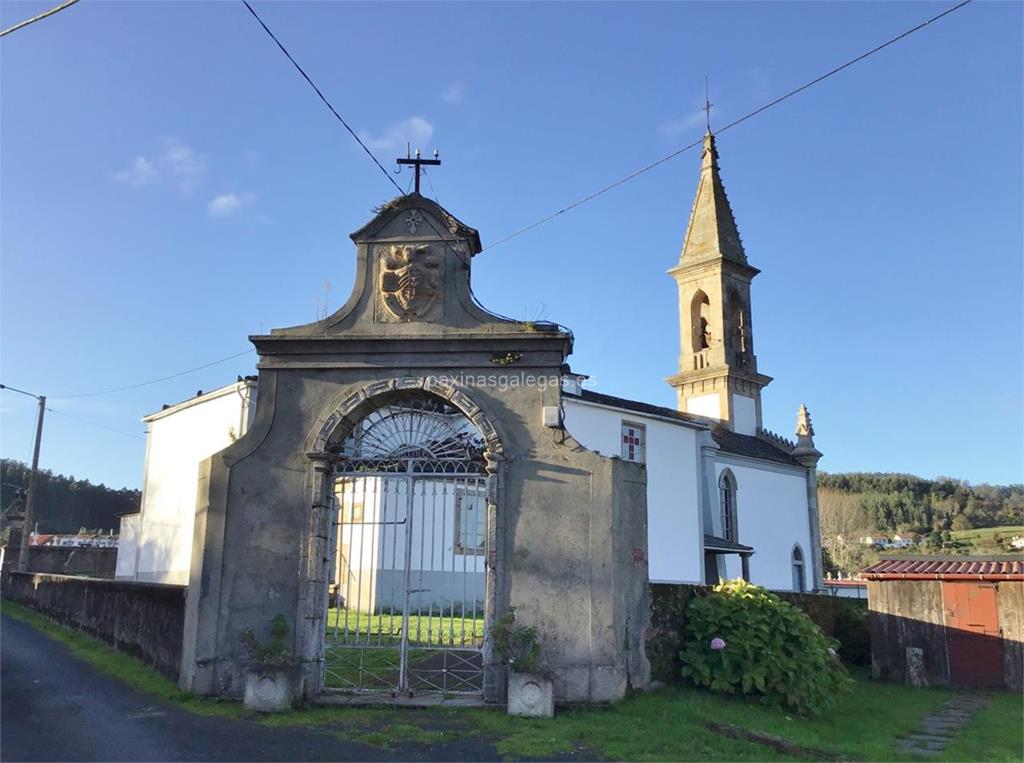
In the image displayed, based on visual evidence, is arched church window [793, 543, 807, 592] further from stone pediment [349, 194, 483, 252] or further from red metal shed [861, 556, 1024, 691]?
stone pediment [349, 194, 483, 252]

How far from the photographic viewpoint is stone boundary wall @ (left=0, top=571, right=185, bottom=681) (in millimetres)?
11898

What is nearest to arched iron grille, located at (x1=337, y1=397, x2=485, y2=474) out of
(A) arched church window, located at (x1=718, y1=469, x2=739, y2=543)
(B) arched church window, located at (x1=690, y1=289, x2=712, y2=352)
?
(A) arched church window, located at (x1=718, y1=469, x2=739, y2=543)

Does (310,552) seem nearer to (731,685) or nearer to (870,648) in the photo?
(731,685)

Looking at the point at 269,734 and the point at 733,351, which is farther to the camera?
the point at 733,351

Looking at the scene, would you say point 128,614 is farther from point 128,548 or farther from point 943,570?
point 128,548

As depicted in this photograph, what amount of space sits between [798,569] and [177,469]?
87.3ft

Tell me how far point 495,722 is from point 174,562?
940 inches

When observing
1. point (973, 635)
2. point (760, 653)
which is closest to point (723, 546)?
point (973, 635)

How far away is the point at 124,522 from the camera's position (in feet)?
112

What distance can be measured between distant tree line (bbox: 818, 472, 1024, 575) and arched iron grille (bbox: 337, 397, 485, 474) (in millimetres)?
56677

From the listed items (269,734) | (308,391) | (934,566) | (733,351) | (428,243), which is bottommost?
(269,734)

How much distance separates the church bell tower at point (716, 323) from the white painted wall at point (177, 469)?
24.1 meters

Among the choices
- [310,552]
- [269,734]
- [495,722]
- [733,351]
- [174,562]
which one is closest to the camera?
[269,734]

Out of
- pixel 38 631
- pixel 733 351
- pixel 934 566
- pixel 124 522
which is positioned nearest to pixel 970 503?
pixel 733 351
